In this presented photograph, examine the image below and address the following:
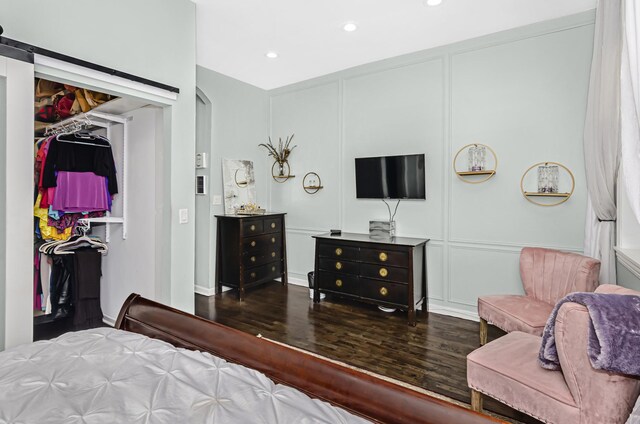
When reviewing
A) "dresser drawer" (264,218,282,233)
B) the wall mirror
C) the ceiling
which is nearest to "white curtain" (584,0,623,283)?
the ceiling

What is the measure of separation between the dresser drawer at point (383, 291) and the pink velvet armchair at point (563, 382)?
165cm

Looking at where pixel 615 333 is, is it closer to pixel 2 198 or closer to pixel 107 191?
pixel 2 198

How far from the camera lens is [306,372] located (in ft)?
3.56

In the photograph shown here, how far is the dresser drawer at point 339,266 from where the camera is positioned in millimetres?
A: 3779

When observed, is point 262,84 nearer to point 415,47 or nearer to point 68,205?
point 415,47

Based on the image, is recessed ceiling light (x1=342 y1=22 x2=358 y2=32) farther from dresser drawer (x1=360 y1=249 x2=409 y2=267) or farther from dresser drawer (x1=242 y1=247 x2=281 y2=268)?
dresser drawer (x1=242 y1=247 x2=281 y2=268)

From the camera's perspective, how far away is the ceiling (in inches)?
112

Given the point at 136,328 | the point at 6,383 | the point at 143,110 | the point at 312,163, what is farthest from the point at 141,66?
the point at 312,163

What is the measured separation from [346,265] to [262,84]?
2.91 m

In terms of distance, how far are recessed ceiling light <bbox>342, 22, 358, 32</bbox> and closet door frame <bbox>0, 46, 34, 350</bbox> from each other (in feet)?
8.10

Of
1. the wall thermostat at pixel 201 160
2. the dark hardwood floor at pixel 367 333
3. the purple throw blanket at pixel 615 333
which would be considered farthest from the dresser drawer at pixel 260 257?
the purple throw blanket at pixel 615 333

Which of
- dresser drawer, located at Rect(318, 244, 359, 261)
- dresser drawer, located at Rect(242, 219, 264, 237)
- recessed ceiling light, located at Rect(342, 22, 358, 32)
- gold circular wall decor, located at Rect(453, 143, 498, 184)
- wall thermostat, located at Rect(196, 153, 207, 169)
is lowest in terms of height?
dresser drawer, located at Rect(318, 244, 359, 261)

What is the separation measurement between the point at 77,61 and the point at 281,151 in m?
3.04

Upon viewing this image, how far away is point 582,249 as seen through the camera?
117 inches
